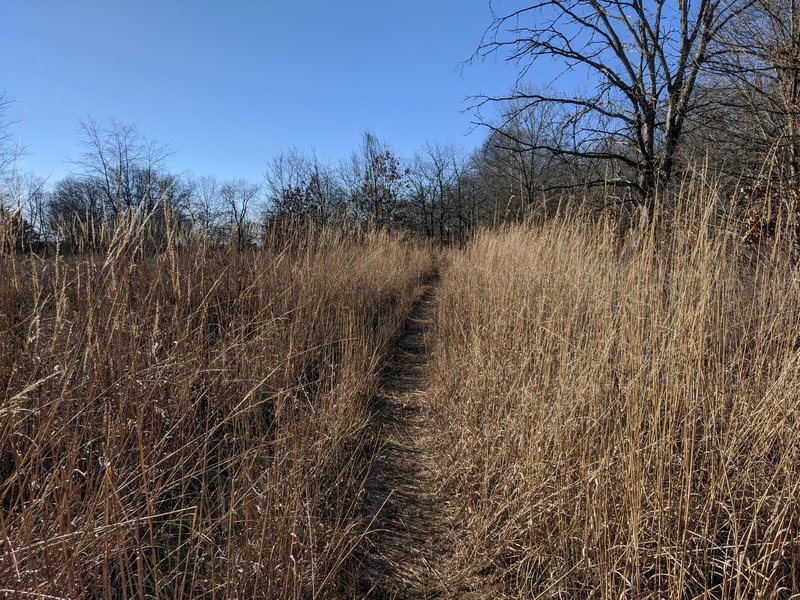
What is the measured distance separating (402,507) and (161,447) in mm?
1234

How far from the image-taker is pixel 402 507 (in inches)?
84.7

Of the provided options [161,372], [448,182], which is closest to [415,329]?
[161,372]

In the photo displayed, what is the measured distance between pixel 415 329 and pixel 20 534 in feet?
17.1

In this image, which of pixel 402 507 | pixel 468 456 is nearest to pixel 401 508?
pixel 402 507

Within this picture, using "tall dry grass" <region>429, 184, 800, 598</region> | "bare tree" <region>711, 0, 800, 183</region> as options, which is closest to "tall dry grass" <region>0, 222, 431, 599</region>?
"tall dry grass" <region>429, 184, 800, 598</region>

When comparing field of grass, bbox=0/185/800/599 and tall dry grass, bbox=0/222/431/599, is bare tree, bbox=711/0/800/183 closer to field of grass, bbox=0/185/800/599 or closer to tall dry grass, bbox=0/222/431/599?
field of grass, bbox=0/185/800/599

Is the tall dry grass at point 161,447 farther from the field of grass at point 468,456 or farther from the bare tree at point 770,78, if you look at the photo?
the bare tree at point 770,78

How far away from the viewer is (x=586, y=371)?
1.90m

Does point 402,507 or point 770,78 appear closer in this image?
point 402,507

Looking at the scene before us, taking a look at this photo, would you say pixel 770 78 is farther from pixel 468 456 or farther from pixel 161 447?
pixel 161 447

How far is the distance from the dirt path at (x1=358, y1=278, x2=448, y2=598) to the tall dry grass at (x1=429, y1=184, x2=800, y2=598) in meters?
0.12

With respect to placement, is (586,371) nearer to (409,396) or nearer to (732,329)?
(732,329)

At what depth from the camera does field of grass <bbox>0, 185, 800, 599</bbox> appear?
1.24m

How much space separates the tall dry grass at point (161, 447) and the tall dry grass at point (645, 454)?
687 millimetres
